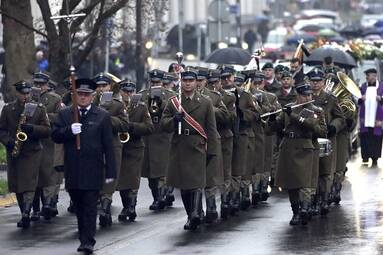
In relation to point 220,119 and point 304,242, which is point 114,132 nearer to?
point 220,119

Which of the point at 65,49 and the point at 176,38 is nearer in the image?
the point at 65,49

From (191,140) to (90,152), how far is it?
240 cm

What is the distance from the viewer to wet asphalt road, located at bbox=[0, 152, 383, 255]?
16547 millimetres

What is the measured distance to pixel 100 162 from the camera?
53.6ft

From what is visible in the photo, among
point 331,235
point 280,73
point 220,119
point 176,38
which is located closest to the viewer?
point 331,235

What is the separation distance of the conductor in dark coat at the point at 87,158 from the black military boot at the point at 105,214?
220 cm

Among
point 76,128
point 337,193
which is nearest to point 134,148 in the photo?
point 337,193

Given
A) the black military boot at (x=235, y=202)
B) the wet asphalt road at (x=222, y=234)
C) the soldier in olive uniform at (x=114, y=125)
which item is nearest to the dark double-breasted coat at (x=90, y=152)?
the wet asphalt road at (x=222, y=234)

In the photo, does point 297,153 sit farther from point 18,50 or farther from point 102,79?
point 18,50

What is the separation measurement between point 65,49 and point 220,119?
7.58m

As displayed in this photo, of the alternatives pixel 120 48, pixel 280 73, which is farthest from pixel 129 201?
pixel 120 48

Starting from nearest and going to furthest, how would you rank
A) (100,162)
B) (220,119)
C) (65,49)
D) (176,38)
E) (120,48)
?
(100,162)
(220,119)
(65,49)
(120,48)
(176,38)

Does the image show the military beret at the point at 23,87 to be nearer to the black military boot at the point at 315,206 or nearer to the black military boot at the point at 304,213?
the black military boot at the point at 304,213

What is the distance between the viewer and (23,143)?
18531 millimetres
